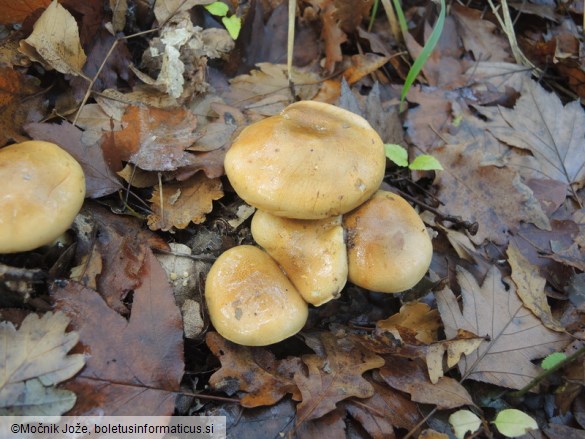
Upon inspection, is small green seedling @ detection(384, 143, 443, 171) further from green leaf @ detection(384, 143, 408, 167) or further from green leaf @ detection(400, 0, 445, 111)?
green leaf @ detection(400, 0, 445, 111)

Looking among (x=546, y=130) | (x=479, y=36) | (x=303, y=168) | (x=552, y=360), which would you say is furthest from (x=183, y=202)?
(x=479, y=36)

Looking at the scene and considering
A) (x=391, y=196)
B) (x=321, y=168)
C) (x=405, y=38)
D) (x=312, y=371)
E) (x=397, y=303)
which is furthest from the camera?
(x=405, y=38)

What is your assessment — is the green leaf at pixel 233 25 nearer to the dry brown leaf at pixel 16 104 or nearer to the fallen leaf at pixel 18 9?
the fallen leaf at pixel 18 9

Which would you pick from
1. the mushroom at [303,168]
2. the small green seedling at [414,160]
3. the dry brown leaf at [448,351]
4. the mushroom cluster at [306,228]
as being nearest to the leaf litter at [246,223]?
the dry brown leaf at [448,351]

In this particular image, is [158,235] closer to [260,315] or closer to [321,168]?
[260,315]

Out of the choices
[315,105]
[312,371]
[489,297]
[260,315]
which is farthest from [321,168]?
[489,297]

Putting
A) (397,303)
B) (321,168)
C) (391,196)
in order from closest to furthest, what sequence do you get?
(321,168)
(391,196)
(397,303)

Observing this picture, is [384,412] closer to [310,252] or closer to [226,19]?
[310,252]
